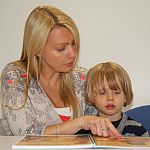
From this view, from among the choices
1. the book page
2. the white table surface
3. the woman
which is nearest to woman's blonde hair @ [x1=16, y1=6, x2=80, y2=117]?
the woman

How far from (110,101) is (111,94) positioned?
0.12ft

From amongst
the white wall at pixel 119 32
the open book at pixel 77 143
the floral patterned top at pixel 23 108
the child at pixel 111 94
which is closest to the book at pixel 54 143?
the open book at pixel 77 143

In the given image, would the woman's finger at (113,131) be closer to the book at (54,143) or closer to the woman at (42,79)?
the book at (54,143)

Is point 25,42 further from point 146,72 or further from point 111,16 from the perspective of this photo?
point 146,72

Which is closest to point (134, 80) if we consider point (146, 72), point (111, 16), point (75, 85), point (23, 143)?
point (146, 72)

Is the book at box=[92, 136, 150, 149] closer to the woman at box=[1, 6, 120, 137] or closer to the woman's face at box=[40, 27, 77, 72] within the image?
the woman at box=[1, 6, 120, 137]

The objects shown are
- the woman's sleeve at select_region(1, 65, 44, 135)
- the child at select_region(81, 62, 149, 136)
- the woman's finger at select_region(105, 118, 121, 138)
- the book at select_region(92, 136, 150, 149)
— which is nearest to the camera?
the book at select_region(92, 136, 150, 149)

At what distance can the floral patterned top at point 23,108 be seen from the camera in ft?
4.14

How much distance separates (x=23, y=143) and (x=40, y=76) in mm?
685

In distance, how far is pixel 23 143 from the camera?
2.96 feet

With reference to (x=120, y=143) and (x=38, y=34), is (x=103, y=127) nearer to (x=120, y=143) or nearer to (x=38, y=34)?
(x=120, y=143)

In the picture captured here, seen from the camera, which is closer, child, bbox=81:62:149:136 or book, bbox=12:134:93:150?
book, bbox=12:134:93:150

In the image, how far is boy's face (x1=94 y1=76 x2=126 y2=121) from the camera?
1397mm

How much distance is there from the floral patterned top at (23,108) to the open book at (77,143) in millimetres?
232
